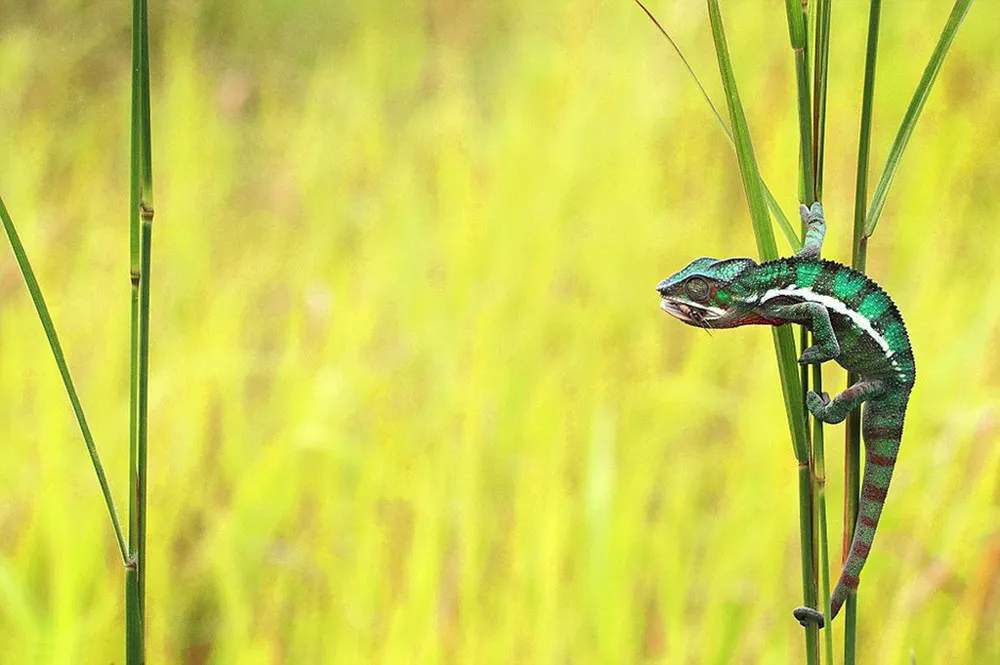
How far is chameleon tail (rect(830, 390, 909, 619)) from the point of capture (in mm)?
673

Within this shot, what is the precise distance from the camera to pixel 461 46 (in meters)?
4.52

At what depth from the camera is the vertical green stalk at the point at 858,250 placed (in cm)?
65

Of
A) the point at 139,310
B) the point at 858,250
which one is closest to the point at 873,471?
the point at 858,250

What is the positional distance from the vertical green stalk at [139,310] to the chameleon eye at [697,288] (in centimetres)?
35

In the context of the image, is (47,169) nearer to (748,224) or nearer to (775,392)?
(748,224)

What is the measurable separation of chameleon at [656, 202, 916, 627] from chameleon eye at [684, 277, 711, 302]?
0.02 metres

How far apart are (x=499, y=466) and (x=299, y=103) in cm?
258

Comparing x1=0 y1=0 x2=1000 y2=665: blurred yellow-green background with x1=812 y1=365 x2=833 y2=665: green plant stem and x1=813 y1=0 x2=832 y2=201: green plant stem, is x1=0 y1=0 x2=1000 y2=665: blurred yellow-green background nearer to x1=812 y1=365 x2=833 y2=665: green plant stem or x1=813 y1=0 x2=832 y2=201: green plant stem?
x1=812 y1=365 x2=833 y2=665: green plant stem

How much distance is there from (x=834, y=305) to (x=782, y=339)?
0.05 m

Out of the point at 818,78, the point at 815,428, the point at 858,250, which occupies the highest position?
the point at 818,78

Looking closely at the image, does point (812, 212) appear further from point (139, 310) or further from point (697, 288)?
point (139, 310)

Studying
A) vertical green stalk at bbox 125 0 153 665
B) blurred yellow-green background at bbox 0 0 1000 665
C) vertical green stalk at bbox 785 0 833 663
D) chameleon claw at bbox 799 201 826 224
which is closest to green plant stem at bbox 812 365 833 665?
vertical green stalk at bbox 785 0 833 663

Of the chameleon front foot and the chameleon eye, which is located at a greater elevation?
the chameleon eye

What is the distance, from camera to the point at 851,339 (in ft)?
2.23
